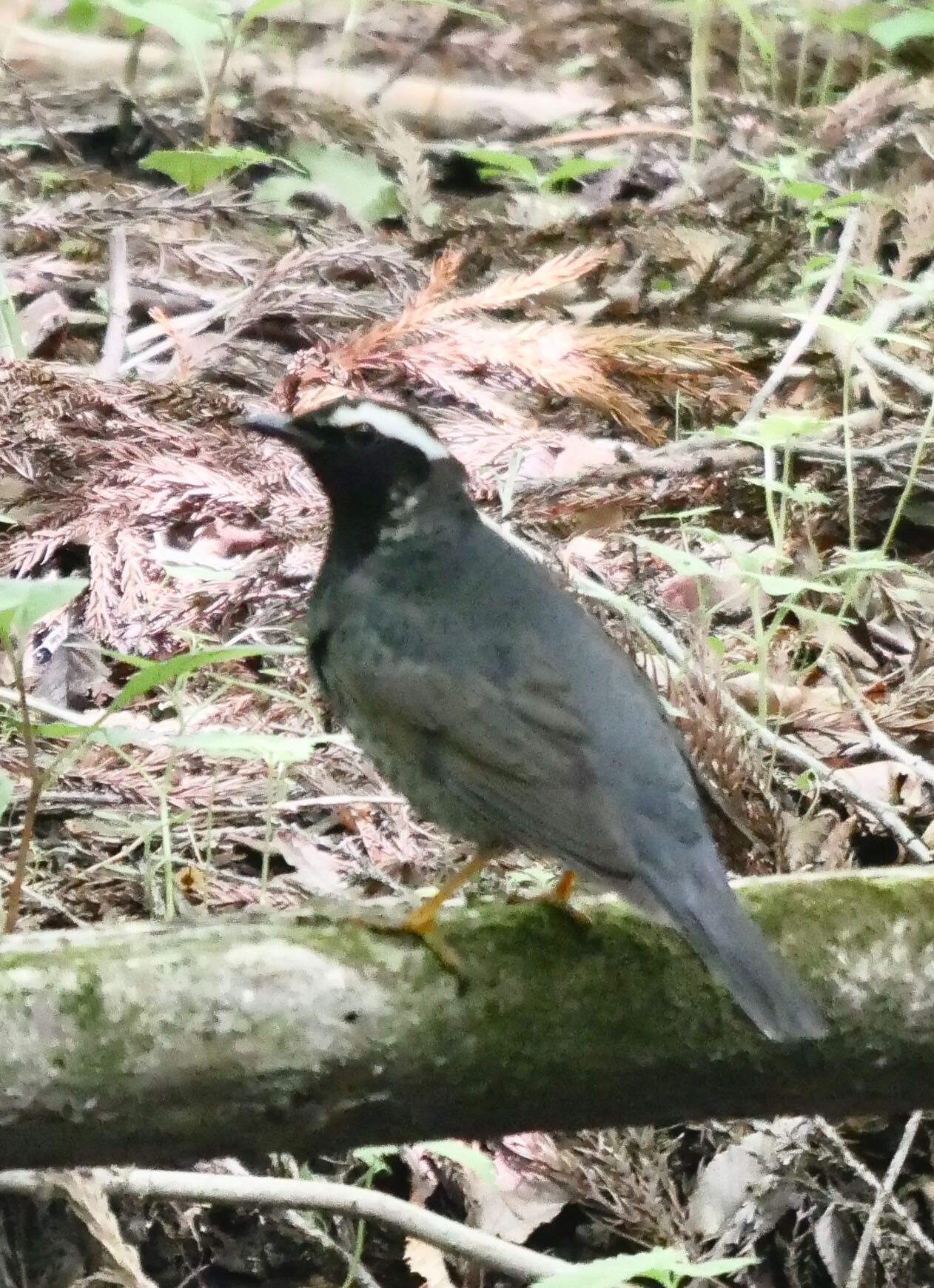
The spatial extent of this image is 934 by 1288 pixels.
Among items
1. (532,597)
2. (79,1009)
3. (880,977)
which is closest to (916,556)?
(532,597)

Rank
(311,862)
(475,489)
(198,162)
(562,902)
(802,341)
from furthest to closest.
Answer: (198,162), (802,341), (475,489), (311,862), (562,902)

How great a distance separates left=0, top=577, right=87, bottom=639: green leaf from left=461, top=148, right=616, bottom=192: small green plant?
4588 millimetres

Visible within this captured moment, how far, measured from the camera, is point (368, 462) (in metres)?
2.71

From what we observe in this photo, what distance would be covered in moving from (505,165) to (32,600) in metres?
4.93

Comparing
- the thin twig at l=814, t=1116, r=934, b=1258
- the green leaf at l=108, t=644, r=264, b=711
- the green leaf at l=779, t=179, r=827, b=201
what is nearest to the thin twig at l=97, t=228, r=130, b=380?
the green leaf at l=779, t=179, r=827, b=201

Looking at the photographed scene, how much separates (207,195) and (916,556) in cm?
268

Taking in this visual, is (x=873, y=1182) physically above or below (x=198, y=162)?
below

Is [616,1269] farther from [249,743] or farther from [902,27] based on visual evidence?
[902,27]

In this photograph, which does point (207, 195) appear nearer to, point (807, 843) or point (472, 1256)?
point (807, 843)

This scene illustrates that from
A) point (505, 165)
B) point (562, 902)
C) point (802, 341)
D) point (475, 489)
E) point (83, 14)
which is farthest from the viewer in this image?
point (505, 165)

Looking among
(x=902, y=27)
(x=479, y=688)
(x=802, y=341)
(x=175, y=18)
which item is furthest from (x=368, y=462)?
(x=902, y=27)

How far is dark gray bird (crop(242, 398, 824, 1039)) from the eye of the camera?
2.20 meters

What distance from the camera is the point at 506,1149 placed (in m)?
2.71

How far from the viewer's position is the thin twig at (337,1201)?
2.31 meters
